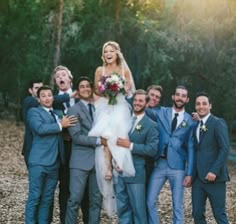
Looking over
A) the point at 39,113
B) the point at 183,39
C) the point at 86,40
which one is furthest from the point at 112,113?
the point at 86,40

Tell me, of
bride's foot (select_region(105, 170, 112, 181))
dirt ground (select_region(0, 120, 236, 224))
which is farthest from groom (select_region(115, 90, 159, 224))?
dirt ground (select_region(0, 120, 236, 224))

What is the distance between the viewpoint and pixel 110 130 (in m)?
5.87

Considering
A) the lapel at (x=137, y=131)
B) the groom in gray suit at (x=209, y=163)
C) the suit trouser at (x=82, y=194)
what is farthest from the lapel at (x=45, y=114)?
the groom in gray suit at (x=209, y=163)

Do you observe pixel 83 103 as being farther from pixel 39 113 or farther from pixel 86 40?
pixel 86 40

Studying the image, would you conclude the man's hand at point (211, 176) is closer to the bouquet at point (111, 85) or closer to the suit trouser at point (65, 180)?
the bouquet at point (111, 85)

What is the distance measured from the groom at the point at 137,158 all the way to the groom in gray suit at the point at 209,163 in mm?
580

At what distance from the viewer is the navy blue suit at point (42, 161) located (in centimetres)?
590

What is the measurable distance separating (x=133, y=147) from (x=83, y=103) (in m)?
0.84

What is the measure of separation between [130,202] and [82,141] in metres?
0.97

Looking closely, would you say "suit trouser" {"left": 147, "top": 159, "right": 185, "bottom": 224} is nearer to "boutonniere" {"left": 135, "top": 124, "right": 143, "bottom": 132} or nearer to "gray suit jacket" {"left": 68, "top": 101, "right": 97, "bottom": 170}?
"boutonniere" {"left": 135, "top": 124, "right": 143, "bottom": 132}

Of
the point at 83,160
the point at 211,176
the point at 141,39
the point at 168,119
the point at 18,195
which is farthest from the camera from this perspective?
the point at 141,39

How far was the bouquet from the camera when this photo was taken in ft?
19.0

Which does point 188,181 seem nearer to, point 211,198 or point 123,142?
point 211,198

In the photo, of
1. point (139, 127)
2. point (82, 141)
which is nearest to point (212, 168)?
point (139, 127)
